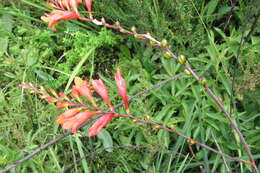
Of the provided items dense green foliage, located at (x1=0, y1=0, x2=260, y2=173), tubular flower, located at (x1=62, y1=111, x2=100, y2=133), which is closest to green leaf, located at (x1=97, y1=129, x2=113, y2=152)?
dense green foliage, located at (x1=0, y1=0, x2=260, y2=173)

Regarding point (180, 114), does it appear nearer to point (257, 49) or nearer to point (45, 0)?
point (257, 49)

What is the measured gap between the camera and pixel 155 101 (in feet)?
6.79

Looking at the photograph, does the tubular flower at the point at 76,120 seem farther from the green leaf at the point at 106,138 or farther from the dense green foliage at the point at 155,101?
the green leaf at the point at 106,138

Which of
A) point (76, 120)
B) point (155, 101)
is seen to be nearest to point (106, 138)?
point (155, 101)

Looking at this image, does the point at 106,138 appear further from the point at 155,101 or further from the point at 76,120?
the point at 76,120

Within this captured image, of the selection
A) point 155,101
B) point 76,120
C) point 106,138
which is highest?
point 76,120

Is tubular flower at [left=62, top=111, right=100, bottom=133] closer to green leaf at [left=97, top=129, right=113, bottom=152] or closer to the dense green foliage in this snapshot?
the dense green foliage

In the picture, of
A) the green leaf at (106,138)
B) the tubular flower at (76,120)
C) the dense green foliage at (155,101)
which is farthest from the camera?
the green leaf at (106,138)

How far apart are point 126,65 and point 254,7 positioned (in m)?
0.94

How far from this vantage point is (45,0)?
2787 mm

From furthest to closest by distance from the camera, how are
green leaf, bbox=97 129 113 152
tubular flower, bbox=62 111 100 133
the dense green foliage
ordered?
green leaf, bbox=97 129 113 152
the dense green foliage
tubular flower, bbox=62 111 100 133

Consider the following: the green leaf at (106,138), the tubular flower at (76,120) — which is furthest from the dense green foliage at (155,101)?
the tubular flower at (76,120)

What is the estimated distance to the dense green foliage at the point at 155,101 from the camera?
5.74 feet

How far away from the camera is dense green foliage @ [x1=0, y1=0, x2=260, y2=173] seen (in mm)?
1748
